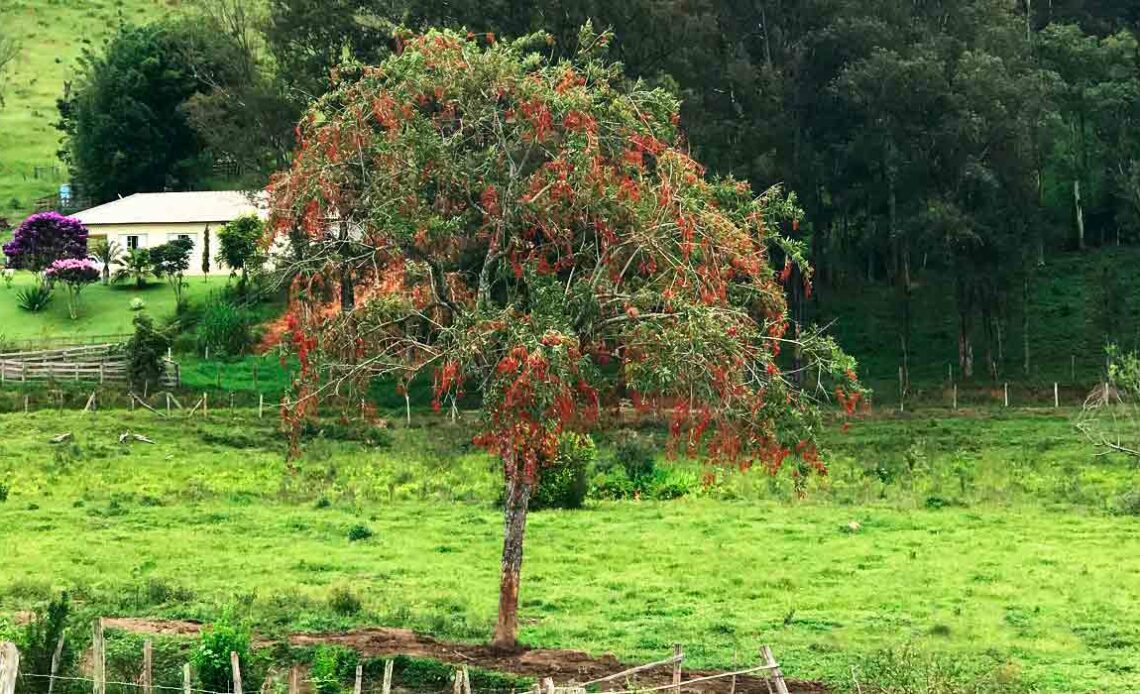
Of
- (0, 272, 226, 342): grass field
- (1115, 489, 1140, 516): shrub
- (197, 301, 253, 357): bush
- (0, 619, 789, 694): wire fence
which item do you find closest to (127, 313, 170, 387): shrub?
(197, 301, 253, 357): bush

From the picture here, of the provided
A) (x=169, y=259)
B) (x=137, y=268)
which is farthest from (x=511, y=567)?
(x=137, y=268)

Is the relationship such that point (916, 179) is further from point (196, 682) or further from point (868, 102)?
point (196, 682)

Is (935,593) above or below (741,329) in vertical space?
below

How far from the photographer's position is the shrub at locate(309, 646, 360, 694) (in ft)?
73.4

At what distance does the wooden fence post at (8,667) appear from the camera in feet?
63.7

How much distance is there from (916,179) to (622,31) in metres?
12.7

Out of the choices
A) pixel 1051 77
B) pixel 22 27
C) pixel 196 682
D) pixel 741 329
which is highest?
pixel 22 27

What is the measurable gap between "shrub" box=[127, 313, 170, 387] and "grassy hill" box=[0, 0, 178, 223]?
4192 centimetres

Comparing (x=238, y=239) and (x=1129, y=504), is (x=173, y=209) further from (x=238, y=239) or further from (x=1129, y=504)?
(x=1129, y=504)

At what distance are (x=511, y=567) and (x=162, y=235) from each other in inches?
2350

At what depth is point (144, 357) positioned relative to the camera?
2250 inches

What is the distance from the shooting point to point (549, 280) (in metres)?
25.0

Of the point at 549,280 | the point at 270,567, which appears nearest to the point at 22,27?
the point at 270,567

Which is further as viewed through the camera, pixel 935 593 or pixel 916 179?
pixel 916 179
